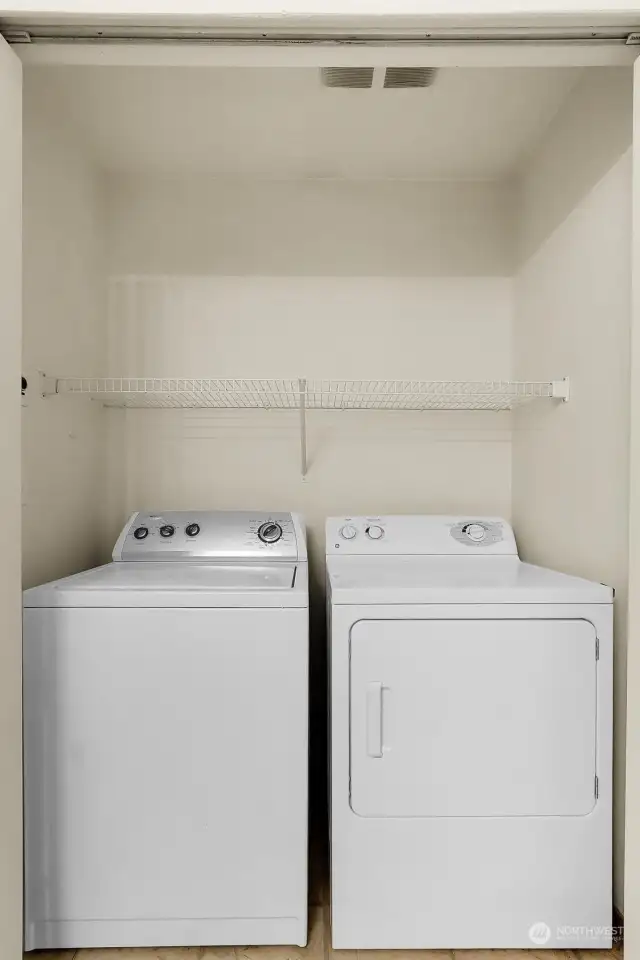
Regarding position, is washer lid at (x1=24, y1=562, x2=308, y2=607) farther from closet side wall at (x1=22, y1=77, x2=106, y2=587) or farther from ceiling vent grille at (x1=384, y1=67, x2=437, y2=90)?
ceiling vent grille at (x1=384, y1=67, x2=437, y2=90)

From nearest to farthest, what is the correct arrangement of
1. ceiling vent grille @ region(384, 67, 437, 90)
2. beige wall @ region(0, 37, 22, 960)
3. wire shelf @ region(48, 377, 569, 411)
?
beige wall @ region(0, 37, 22, 960) → ceiling vent grille @ region(384, 67, 437, 90) → wire shelf @ region(48, 377, 569, 411)

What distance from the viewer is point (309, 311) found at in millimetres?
2338

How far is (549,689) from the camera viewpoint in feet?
4.84

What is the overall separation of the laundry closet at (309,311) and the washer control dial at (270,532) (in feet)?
0.88

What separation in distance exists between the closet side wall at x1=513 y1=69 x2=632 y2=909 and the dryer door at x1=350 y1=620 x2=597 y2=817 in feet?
0.49

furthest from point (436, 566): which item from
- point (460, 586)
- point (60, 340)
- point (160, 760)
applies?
point (60, 340)

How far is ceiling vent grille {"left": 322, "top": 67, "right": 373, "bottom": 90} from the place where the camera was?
168cm

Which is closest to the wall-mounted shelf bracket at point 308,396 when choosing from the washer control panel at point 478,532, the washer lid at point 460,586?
the washer control panel at point 478,532

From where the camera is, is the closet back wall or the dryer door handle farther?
the closet back wall

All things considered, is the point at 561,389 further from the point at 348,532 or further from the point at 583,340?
the point at 348,532

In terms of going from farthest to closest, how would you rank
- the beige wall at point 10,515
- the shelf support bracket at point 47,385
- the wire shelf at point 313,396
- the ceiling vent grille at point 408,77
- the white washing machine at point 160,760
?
the wire shelf at point 313,396 → the shelf support bracket at point 47,385 → the ceiling vent grille at point 408,77 → the white washing machine at point 160,760 → the beige wall at point 10,515

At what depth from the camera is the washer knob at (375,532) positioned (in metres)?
2.09

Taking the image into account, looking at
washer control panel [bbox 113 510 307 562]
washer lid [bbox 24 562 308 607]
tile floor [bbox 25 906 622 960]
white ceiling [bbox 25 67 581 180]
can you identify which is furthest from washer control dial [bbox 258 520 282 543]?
white ceiling [bbox 25 67 581 180]

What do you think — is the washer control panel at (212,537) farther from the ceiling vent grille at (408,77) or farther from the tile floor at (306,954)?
the ceiling vent grille at (408,77)
